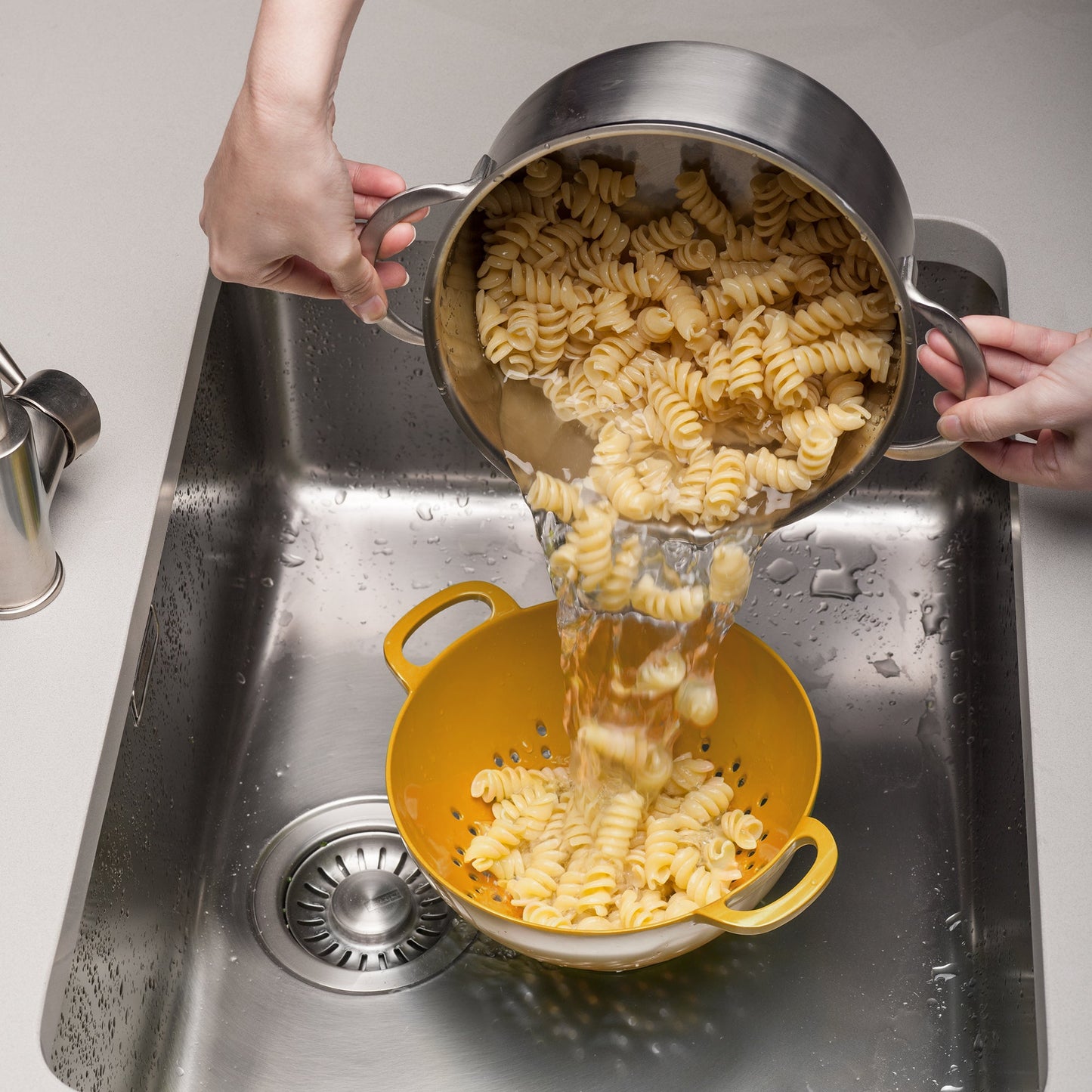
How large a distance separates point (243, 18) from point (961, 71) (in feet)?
2.71

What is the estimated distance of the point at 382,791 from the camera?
1.32 m

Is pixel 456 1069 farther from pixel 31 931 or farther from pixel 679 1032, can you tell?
pixel 31 931

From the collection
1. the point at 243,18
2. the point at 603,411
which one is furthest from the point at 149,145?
the point at 603,411

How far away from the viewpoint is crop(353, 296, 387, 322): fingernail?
3.33 feet

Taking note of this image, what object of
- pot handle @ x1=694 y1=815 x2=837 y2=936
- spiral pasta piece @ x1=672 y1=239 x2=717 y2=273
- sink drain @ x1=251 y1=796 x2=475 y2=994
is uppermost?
spiral pasta piece @ x1=672 y1=239 x2=717 y2=273

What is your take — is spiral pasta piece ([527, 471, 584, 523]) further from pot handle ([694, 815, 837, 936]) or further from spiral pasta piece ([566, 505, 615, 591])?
pot handle ([694, 815, 837, 936])

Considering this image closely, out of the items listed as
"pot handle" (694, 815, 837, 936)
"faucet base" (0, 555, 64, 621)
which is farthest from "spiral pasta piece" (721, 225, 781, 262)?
"faucet base" (0, 555, 64, 621)

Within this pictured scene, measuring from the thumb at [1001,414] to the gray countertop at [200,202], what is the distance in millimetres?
159

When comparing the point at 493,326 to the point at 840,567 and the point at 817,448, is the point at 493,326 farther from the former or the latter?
the point at 840,567

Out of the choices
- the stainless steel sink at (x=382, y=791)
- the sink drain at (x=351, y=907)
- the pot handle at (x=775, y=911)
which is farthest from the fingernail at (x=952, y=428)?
the sink drain at (x=351, y=907)

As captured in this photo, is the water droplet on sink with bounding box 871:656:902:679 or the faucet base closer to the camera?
the faucet base

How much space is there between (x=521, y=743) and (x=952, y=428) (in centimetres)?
55

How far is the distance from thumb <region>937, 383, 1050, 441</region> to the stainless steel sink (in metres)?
0.23

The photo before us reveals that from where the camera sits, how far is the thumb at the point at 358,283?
37.8 inches
